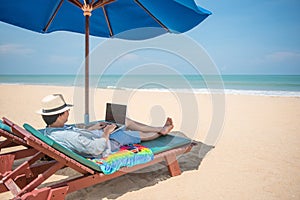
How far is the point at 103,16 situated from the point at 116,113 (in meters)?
1.90

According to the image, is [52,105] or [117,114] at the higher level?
[52,105]

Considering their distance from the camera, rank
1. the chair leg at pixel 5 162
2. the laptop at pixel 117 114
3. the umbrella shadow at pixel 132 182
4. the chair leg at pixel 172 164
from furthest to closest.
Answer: the laptop at pixel 117 114 < the chair leg at pixel 172 164 < the umbrella shadow at pixel 132 182 < the chair leg at pixel 5 162

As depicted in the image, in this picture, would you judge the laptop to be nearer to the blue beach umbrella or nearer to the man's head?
the blue beach umbrella

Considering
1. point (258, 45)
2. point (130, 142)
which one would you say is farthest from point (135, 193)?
point (258, 45)

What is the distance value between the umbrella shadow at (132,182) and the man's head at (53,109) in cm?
79

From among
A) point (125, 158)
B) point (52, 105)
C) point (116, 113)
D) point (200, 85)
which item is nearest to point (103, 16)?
point (116, 113)

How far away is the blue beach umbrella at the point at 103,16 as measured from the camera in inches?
122

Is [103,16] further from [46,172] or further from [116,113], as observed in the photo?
[46,172]

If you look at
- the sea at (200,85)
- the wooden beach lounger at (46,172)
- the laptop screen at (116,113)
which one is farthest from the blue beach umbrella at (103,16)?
the sea at (200,85)

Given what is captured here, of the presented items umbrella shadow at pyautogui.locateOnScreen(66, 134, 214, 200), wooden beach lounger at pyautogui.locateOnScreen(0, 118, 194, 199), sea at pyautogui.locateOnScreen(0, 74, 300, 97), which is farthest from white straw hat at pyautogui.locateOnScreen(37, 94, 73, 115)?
sea at pyautogui.locateOnScreen(0, 74, 300, 97)

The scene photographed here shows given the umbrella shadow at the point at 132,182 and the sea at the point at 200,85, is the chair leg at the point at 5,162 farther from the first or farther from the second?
the sea at the point at 200,85

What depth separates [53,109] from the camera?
2.08m

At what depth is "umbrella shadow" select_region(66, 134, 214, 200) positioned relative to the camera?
2332 millimetres

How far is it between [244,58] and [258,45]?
19.0 ft
